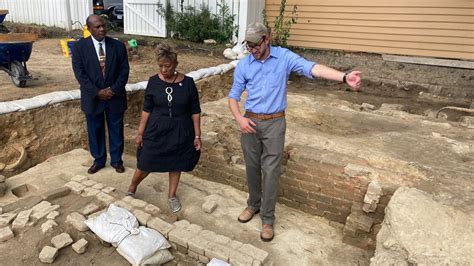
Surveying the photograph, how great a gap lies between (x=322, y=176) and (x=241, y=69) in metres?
1.73

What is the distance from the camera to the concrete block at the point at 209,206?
4.12 metres

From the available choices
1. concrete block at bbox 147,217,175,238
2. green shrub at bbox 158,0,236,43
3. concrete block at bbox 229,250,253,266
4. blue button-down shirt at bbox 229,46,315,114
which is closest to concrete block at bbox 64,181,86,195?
concrete block at bbox 147,217,175,238

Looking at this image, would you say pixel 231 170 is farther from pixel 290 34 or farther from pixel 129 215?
pixel 290 34

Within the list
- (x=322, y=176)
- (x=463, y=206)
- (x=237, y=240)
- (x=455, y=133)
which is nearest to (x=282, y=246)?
(x=237, y=240)

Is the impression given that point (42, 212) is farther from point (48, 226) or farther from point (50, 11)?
point (50, 11)

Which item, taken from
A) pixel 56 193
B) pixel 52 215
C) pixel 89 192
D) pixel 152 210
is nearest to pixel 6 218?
pixel 52 215

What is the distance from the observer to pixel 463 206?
137 inches

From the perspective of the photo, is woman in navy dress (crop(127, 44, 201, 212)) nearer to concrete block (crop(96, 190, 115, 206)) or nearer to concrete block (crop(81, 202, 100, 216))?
concrete block (crop(96, 190, 115, 206))

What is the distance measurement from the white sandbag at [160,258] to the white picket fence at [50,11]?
1223 cm

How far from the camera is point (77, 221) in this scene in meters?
3.64

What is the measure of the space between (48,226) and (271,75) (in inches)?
103

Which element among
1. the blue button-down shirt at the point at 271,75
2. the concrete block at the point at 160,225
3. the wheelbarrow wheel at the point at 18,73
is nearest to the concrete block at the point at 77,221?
the concrete block at the point at 160,225

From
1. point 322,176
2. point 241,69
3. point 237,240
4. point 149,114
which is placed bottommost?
point 237,240

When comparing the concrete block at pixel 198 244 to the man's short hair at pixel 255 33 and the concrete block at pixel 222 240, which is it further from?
the man's short hair at pixel 255 33
